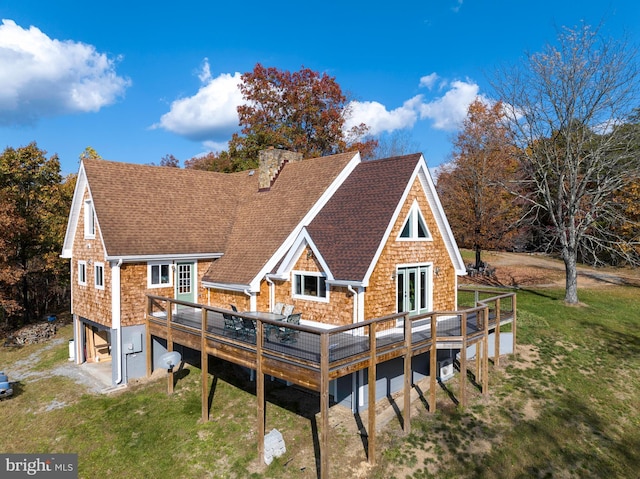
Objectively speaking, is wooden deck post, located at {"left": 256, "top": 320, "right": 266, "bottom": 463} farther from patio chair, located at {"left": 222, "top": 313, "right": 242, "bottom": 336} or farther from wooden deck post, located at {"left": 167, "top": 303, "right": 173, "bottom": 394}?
wooden deck post, located at {"left": 167, "top": 303, "right": 173, "bottom": 394}

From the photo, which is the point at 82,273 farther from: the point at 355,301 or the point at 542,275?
the point at 542,275

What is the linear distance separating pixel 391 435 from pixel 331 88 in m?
31.2

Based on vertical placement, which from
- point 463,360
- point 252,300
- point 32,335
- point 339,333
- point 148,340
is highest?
point 252,300

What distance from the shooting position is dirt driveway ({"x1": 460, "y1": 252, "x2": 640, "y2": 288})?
2941cm

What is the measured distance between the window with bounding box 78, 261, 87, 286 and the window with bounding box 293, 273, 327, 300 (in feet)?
32.4

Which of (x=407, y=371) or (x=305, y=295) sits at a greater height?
(x=305, y=295)

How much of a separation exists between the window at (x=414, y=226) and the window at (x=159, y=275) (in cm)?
960

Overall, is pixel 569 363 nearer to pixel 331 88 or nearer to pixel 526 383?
pixel 526 383

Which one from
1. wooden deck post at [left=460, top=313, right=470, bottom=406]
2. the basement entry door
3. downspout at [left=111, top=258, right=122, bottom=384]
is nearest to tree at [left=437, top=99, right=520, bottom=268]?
wooden deck post at [left=460, top=313, right=470, bottom=406]

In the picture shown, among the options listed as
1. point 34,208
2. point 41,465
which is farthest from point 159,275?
point 34,208

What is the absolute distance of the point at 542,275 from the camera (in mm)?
31703

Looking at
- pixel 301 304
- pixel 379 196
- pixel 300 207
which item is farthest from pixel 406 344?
pixel 300 207

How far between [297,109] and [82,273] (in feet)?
76.9

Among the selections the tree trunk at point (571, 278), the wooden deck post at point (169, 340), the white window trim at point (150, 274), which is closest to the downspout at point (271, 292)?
the wooden deck post at point (169, 340)
